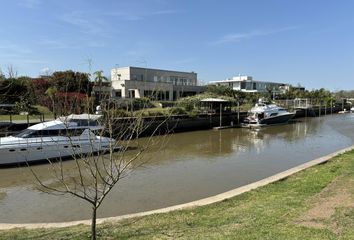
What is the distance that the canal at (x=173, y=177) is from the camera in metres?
12.2

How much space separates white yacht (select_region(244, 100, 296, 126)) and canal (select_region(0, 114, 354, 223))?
528 inches

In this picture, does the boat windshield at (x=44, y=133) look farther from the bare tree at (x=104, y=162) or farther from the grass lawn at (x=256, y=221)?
the grass lawn at (x=256, y=221)

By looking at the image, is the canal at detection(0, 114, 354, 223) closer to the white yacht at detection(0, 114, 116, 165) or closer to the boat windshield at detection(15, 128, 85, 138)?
the white yacht at detection(0, 114, 116, 165)

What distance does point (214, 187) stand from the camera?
1498 cm

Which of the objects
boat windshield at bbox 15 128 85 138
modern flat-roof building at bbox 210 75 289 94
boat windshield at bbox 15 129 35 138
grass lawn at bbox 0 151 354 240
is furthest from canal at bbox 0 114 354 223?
modern flat-roof building at bbox 210 75 289 94

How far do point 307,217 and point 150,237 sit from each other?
3.32 metres

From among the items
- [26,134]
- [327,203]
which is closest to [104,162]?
[327,203]

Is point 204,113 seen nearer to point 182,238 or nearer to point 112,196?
point 112,196

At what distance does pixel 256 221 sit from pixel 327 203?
7.20 feet

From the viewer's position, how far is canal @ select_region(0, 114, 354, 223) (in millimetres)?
12234

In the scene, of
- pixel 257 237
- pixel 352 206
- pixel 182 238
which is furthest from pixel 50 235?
pixel 352 206

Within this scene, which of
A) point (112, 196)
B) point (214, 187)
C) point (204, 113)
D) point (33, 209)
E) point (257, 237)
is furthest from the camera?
point (204, 113)

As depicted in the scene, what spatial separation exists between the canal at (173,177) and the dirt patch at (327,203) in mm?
4957

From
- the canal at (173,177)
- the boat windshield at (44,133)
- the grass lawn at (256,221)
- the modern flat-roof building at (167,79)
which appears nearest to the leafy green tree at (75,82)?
the boat windshield at (44,133)
